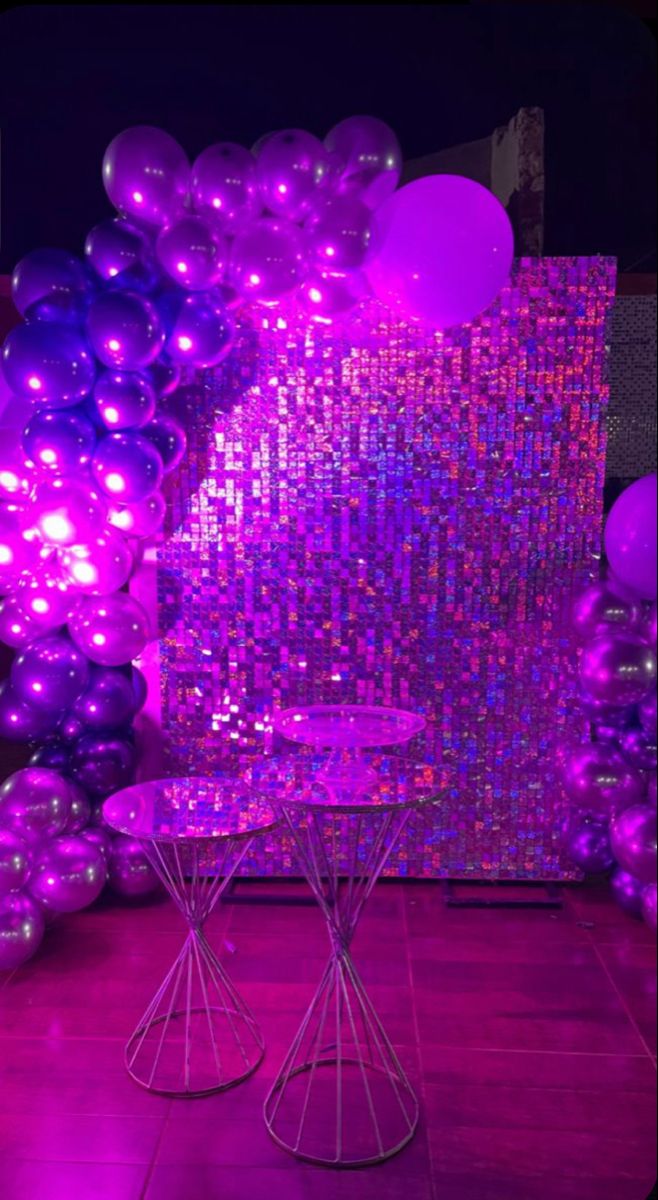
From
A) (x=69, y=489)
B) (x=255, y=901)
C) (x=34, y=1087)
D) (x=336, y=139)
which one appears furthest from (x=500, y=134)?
(x=34, y=1087)

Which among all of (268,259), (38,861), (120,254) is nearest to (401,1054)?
(38,861)

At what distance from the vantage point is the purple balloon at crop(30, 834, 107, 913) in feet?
9.62

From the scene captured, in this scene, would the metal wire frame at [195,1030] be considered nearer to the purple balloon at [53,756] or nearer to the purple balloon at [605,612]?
the purple balloon at [53,756]

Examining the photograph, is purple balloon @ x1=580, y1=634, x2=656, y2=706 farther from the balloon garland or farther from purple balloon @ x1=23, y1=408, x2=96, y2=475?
purple balloon @ x1=23, y1=408, x2=96, y2=475

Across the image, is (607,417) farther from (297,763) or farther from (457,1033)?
(457,1033)

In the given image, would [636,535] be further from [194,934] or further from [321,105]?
[321,105]

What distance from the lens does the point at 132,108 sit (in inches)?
138

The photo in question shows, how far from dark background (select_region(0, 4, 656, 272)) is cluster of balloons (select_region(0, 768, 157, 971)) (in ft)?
6.68

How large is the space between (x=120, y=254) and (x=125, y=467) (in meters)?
0.61

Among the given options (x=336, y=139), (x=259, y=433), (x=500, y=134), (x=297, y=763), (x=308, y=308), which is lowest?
(x=297, y=763)

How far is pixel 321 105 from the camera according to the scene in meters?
3.44

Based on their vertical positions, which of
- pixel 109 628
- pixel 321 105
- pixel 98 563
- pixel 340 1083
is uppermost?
pixel 321 105

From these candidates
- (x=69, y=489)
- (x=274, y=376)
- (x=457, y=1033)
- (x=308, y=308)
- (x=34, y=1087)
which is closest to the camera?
(x=34, y=1087)

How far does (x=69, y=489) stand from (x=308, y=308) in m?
0.91
